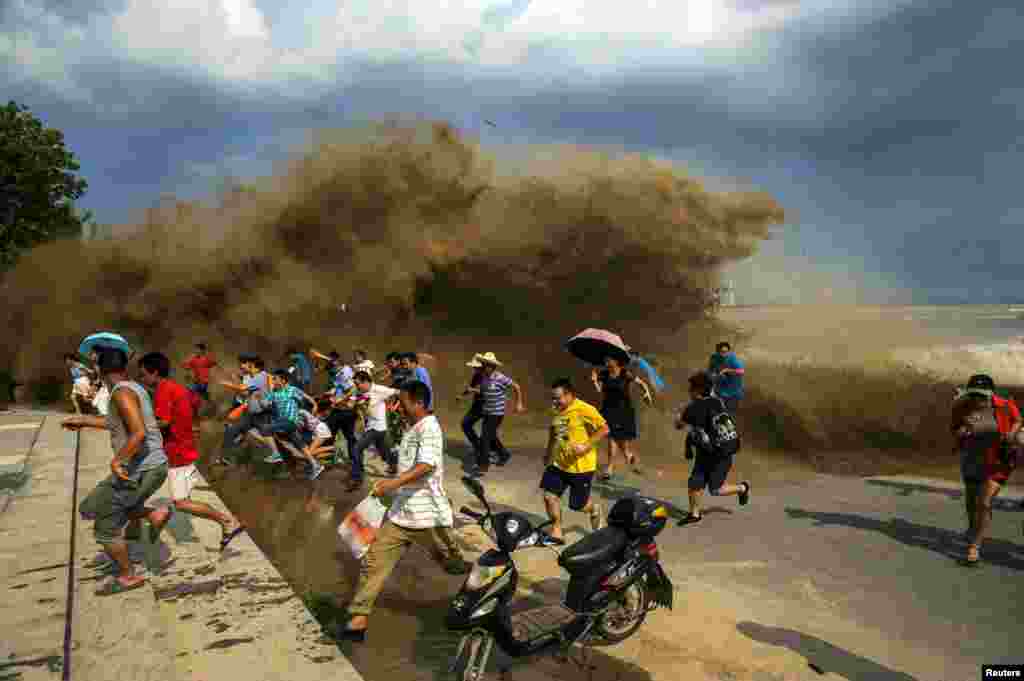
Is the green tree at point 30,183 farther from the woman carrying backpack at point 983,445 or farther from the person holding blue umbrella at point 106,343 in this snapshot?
the woman carrying backpack at point 983,445

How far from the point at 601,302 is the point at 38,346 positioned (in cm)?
1475

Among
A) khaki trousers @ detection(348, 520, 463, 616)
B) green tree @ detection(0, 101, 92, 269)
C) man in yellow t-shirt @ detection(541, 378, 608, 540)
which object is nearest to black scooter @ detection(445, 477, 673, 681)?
khaki trousers @ detection(348, 520, 463, 616)

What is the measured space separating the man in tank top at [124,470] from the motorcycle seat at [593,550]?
280 cm

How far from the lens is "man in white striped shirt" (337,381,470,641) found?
3801mm

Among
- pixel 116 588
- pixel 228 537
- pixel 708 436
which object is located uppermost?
pixel 708 436

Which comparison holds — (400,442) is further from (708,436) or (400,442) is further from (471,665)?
(471,665)

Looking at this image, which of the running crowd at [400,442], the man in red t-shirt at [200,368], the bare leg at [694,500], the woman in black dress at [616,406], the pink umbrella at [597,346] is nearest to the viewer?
the running crowd at [400,442]

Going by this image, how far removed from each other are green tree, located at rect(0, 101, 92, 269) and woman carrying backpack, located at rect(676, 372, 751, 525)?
78.3 feet

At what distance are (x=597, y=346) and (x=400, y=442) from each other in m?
2.53

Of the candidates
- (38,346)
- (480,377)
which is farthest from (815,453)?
(38,346)

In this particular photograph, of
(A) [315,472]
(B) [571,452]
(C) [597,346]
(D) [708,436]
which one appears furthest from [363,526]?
(A) [315,472]

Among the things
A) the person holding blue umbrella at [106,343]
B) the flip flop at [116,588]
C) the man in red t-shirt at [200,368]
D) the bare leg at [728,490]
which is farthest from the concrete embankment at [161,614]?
the man in red t-shirt at [200,368]

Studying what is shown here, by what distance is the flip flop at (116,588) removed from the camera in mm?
4297

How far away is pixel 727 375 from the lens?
9609 mm
